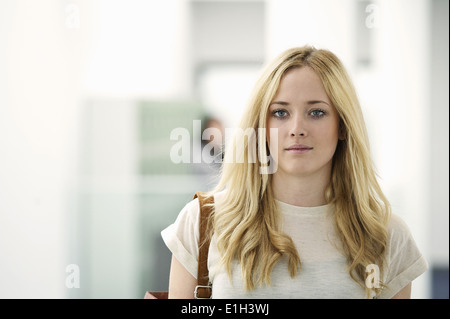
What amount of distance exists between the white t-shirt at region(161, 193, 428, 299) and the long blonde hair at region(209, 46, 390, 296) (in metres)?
0.01

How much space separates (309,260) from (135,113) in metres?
0.90

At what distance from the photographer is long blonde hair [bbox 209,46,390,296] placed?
2.51 feet

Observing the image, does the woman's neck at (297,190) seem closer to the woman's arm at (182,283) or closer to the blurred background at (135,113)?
the woman's arm at (182,283)

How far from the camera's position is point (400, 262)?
81cm

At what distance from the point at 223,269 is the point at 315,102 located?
308 mm

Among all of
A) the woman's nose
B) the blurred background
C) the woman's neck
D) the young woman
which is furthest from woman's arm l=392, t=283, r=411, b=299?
the blurred background

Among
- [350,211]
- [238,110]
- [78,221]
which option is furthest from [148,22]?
[350,211]

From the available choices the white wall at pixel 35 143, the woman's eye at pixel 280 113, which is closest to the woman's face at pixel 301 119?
the woman's eye at pixel 280 113

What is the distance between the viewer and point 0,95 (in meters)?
1.34

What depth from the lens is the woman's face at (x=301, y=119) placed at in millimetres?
772

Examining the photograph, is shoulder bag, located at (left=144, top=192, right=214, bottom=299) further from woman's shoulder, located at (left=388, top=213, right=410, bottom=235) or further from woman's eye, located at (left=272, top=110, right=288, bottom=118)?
woman's shoulder, located at (left=388, top=213, right=410, bottom=235)

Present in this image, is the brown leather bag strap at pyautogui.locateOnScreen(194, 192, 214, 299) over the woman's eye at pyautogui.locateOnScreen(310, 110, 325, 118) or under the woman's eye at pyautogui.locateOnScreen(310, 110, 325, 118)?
under
